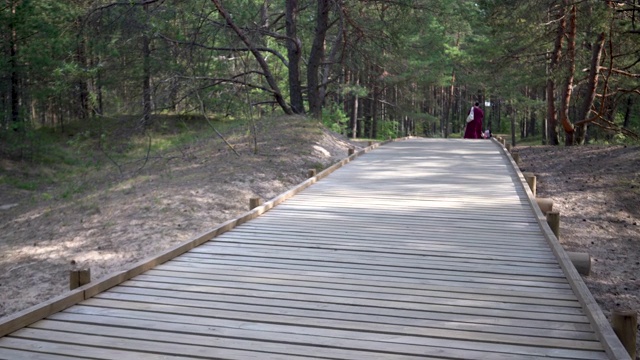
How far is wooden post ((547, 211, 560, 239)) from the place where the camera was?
22.7ft

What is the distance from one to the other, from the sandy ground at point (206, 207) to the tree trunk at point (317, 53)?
8.84ft

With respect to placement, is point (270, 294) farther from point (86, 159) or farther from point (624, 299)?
point (86, 159)

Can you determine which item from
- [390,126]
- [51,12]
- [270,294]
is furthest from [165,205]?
[390,126]

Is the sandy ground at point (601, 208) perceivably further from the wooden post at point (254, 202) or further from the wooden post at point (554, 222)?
the wooden post at point (254, 202)

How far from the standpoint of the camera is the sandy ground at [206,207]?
312 inches

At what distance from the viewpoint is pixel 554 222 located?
275 inches

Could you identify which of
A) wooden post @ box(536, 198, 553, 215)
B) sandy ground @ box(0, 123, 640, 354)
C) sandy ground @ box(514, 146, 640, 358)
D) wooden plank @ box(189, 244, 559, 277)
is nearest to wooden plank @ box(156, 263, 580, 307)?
wooden plank @ box(189, 244, 559, 277)

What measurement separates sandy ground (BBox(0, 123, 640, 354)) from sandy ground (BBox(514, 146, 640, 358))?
0.02 meters

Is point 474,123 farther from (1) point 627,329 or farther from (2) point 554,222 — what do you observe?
(1) point 627,329

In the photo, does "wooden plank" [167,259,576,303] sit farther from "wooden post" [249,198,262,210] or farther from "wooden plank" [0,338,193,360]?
"wooden post" [249,198,262,210]

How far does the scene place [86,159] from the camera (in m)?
23.6

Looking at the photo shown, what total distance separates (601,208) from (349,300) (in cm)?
837

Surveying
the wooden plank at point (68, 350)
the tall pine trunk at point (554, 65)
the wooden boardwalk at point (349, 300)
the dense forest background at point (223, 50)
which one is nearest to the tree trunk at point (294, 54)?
the dense forest background at point (223, 50)

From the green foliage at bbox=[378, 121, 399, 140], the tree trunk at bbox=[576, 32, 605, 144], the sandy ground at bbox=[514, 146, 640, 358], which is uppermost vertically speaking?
the tree trunk at bbox=[576, 32, 605, 144]
